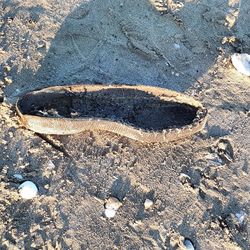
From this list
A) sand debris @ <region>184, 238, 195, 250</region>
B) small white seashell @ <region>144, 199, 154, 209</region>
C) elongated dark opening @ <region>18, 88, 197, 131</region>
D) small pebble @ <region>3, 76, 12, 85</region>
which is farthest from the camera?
small pebble @ <region>3, 76, 12, 85</region>

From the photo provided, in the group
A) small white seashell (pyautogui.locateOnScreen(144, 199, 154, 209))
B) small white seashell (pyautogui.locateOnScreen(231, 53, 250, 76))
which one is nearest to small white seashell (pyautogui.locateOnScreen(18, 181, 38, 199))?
small white seashell (pyautogui.locateOnScreen(144, 199, 154, 209))

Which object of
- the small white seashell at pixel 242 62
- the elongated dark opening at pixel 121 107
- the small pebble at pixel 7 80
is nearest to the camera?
the elongated dark opening at pixel 121 107

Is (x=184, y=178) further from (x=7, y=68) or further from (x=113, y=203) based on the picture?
(x=7, y=68)

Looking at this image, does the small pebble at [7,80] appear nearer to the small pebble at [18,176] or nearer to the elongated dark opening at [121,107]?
the elongated dark opening at [121,107]

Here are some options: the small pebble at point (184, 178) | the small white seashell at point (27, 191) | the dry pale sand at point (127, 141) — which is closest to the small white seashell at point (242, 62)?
the dry pale sand at point (127, 141)

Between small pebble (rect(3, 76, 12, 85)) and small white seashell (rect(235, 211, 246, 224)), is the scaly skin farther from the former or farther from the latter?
small white seashell (rect(235, 211, 246, 224))
